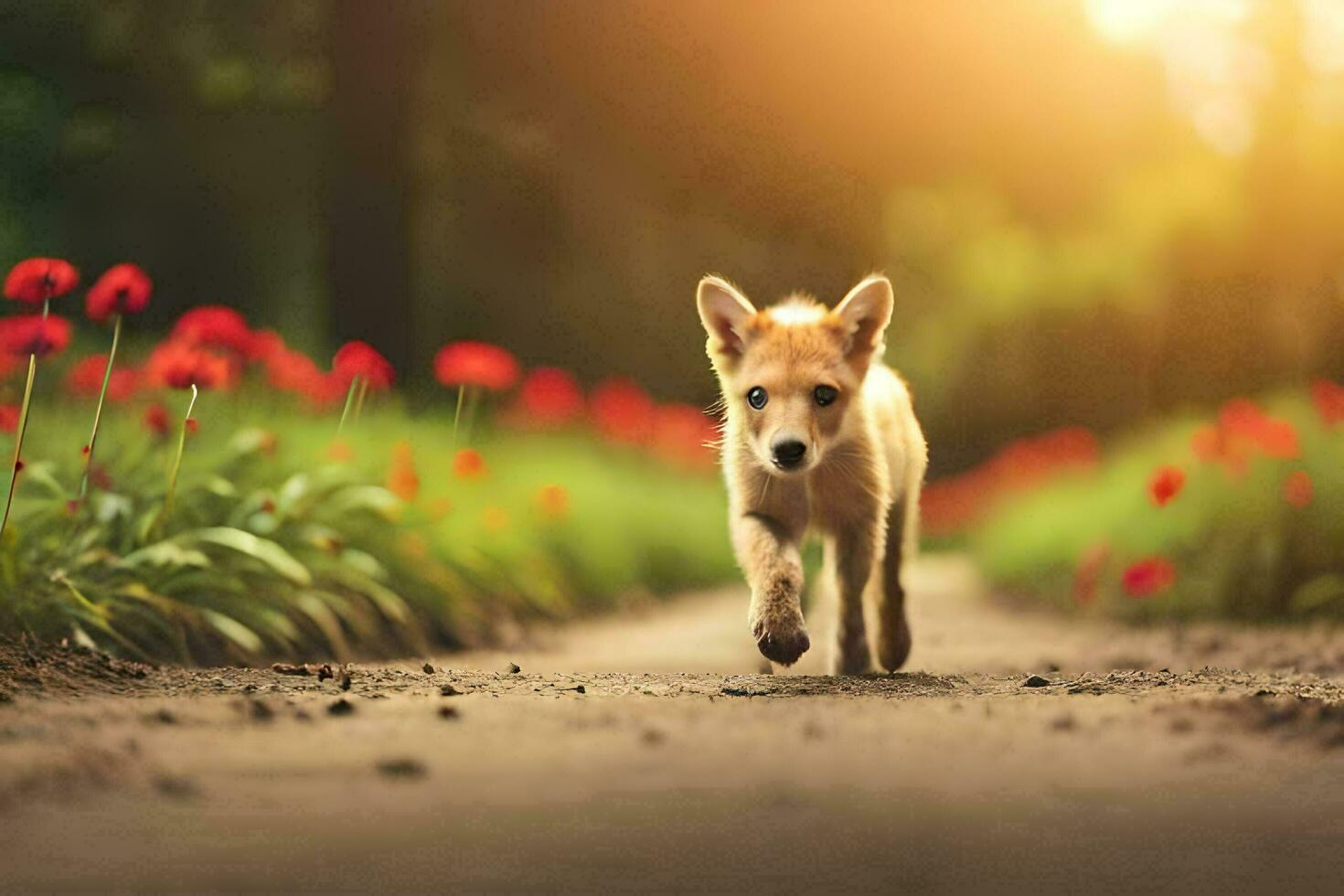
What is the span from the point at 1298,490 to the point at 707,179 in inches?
247

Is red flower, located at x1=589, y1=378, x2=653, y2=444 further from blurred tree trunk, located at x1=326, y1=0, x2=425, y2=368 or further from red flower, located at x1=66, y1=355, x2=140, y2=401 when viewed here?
red flower, located at x1=66, y1=355, x2=140, y2=401

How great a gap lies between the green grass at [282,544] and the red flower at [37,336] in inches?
29.0

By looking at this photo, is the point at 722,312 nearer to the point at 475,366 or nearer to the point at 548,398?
the point at 475,366

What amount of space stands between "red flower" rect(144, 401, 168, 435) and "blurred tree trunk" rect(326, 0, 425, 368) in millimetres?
4747

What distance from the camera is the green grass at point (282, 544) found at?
5828mm

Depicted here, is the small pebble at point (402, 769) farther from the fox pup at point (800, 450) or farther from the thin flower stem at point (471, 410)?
the thin flower stem at point (471, 410)

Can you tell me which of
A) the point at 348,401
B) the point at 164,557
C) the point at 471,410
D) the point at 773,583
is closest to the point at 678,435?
the point at 471,410

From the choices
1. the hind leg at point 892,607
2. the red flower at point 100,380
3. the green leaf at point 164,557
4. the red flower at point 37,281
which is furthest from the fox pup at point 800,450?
the red flower at point 100,380

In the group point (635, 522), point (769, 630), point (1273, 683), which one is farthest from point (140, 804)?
point (635, 522)

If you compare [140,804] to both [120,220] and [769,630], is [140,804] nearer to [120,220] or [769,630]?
[769,630]

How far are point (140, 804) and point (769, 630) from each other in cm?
221

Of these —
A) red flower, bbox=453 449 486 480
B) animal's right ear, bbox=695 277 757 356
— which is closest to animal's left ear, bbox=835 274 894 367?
animal's right ear, bbox=695 277 757 356

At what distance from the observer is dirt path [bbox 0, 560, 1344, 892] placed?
265 cm

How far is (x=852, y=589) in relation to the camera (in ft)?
18.2
